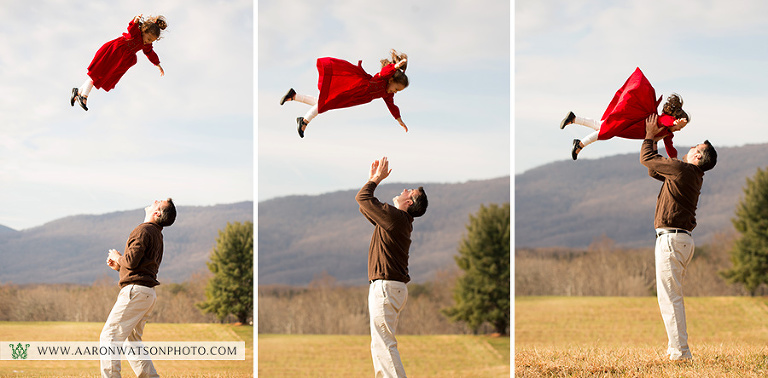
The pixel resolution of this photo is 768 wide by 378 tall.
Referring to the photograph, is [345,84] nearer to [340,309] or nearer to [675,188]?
[675,188]

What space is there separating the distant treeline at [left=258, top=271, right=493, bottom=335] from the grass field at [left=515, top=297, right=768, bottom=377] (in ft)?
7.24

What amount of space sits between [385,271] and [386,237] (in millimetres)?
271

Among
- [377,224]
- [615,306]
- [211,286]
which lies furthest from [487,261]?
[377,224]

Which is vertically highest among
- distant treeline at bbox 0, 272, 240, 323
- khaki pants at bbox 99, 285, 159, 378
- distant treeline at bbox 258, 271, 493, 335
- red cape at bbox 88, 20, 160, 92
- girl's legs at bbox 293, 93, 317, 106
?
red cape at bbox 88, 20, 160, 92

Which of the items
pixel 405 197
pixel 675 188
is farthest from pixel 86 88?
pixel 675 188

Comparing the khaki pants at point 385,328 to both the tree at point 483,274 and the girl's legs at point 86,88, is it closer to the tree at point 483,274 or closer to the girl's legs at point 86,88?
the girl's legs at point 86,88

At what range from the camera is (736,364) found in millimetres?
5387

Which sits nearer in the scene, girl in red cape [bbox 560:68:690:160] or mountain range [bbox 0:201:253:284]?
girl in red cape [bbox 560:68:690:160]

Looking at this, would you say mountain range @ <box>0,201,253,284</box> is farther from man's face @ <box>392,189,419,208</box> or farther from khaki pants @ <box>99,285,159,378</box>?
man's face @ <box>392,189,419,208</box>

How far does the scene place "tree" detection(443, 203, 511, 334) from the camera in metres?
15.3

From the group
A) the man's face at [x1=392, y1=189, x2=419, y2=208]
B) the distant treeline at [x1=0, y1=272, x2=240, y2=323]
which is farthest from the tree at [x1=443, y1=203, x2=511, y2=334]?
the man's face at [x1=392, y1=189, x2=419, y2=208]

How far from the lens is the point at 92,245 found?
1033cm

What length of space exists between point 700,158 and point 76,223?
31.4ft

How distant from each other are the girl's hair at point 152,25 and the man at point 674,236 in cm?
482
